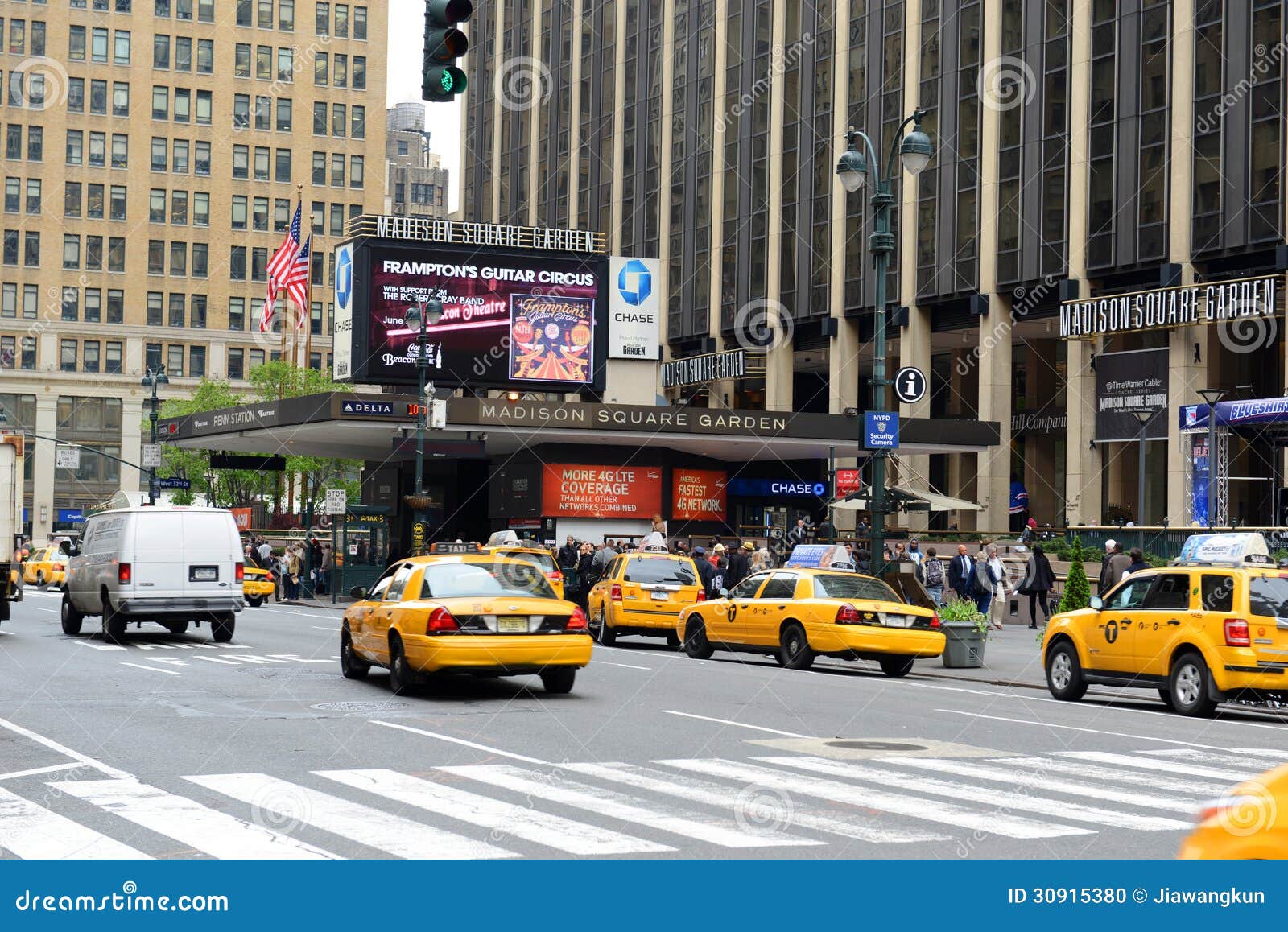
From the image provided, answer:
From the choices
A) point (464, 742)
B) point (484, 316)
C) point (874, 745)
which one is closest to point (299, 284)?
point (484, 316)

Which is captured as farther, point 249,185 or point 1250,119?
point 249,185

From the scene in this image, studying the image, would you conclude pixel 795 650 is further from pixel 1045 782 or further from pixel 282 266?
pixel 282 266

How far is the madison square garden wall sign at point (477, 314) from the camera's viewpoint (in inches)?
2004

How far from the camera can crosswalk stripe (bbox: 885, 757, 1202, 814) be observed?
10562 millimetres

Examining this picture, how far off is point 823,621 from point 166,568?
10.7 meters

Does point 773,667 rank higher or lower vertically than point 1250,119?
lower

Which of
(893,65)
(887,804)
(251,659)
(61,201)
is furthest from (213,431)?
(61,201)

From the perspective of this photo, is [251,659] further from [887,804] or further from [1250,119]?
[1250,119]

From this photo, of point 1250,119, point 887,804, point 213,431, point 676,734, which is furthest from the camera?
point 213,431

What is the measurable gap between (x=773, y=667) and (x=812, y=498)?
31.6 meters

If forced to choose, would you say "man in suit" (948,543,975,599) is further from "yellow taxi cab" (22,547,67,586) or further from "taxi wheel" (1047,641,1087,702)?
"yellow taxi cab" (22,547,67,586)

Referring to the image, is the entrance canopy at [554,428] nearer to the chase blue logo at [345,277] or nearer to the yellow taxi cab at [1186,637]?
the chase blue logo at [345,277]

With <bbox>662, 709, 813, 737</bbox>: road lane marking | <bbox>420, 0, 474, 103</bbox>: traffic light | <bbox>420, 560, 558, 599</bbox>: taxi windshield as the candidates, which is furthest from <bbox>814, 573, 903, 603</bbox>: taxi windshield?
<bbox>420, 0, 474, 103</bbox>: traffic light

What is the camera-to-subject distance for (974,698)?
19328 mm
